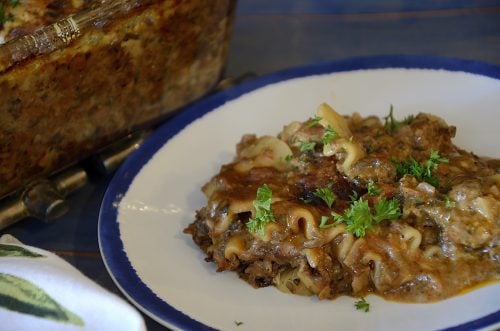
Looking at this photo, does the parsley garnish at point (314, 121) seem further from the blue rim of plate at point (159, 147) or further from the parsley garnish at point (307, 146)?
the blue rim of plate at point (159, 147)

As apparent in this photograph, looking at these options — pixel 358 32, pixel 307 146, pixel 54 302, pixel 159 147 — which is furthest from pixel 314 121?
pixel 358 32

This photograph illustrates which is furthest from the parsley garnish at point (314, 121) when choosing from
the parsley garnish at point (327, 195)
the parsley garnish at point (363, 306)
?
the parsley garnish at point (363, 306)

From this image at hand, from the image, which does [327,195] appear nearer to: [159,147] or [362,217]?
[362,217]

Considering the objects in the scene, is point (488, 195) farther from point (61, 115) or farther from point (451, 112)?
point (61, 115)

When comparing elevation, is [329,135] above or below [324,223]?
above

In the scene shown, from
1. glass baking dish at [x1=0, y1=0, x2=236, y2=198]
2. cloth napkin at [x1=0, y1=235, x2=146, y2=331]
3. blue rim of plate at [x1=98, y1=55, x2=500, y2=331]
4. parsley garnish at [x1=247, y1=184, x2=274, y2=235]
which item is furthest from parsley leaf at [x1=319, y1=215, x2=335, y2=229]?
glass baking dish at [x1=0, y1=0, x2=236, y2=198]

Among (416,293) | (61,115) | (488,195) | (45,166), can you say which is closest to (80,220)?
(45,166)
